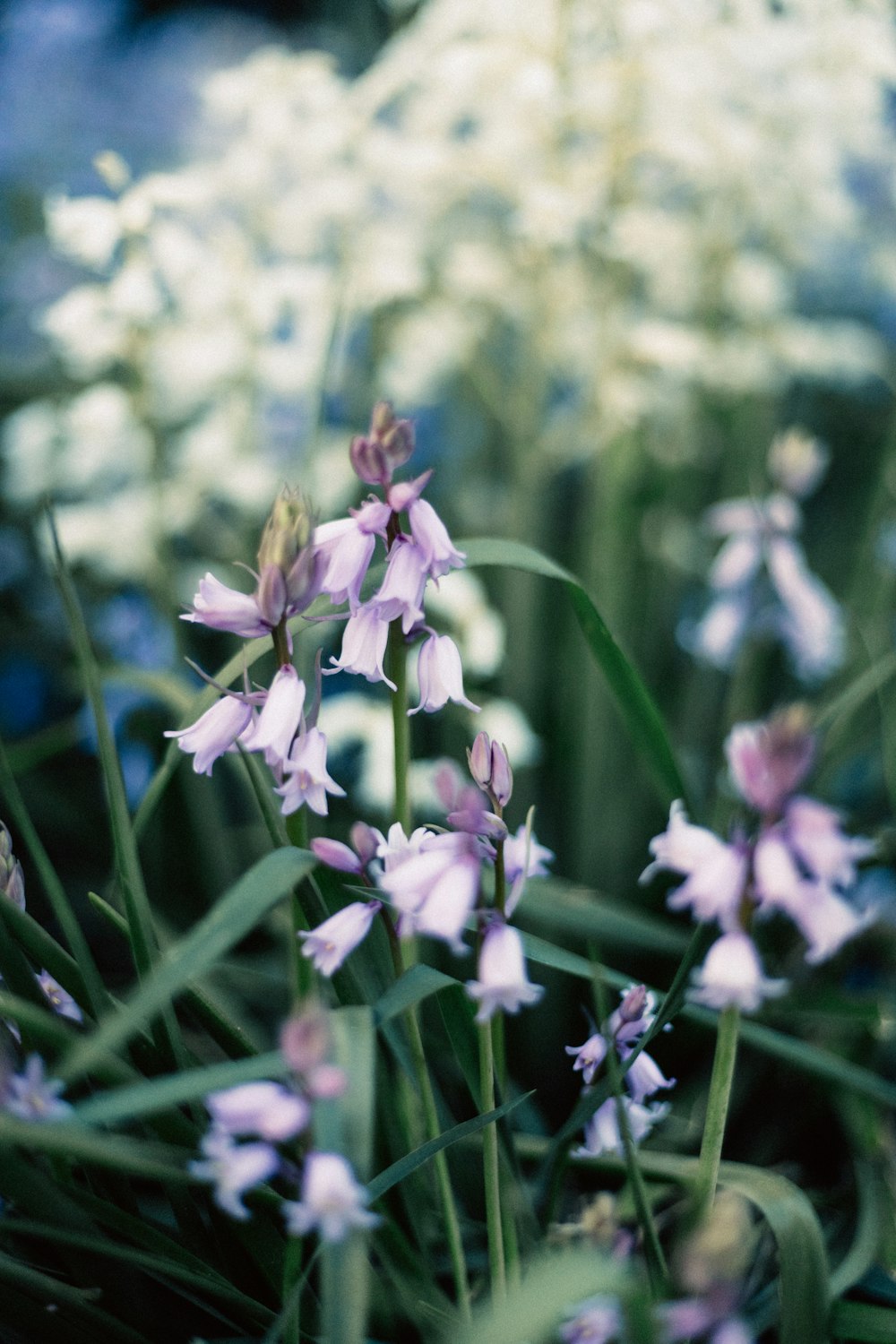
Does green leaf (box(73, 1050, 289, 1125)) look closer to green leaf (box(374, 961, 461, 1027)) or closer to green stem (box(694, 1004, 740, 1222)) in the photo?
green leaf (box(374, 961, 461, 1027))

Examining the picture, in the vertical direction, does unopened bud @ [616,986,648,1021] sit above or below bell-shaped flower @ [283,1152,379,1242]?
below

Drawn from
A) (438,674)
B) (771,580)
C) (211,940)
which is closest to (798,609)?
(771,580)

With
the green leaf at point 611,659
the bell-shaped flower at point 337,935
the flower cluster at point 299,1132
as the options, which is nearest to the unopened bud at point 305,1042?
the flower cluster at point 299,1132

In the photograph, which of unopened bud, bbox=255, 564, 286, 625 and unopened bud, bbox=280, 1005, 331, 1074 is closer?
unopened bud, bbox=280, 1005, 331, 1074

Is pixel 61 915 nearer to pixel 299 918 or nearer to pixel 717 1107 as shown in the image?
pixel 299 918

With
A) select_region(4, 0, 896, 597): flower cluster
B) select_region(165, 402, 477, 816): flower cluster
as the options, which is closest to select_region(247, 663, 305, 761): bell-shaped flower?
select_region(165, 402, 477, 816): flower cluster

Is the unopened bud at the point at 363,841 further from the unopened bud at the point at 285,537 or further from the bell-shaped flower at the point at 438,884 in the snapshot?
the unopened bud at the point at 285,537
